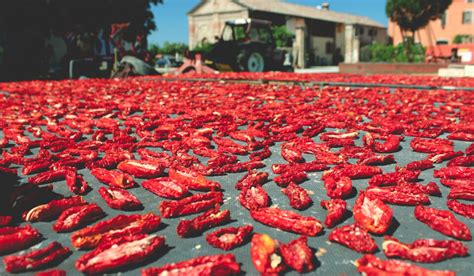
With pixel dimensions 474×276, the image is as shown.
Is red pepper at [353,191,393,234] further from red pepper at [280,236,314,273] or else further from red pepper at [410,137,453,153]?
red pepper at [410,137,453,153]

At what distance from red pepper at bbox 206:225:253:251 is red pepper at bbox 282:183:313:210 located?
0.39 m

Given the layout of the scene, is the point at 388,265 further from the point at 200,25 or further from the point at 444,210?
the point at 200,25

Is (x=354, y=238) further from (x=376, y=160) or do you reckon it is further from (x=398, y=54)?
(x=398, y=54)

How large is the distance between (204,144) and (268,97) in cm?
370

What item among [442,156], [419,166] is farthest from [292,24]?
[419,166]

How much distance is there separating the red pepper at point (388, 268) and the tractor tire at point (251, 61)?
14.8 metres

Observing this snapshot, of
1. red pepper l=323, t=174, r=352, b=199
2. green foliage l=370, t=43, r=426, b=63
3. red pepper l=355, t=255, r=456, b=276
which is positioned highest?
green foliage l=370, t=43, r=426, b=63

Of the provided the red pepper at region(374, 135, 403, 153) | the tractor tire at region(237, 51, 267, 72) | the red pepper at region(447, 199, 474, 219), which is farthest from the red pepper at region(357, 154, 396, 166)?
the tractor tire at region(237, 51, 267, 72)

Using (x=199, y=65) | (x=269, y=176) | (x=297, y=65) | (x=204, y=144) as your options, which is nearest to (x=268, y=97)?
(x=204, y=144)

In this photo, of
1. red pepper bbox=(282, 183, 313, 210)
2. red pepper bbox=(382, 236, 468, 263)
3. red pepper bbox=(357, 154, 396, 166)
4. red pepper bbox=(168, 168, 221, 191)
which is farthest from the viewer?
red pepper bbox=(357, 154, 396, 166)

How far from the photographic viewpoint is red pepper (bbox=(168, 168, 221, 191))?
2312 mm

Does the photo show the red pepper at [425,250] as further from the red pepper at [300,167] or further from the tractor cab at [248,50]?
the tractor cab at [248,50]

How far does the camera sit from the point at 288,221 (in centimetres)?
185

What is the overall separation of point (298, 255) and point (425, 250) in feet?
1.81
